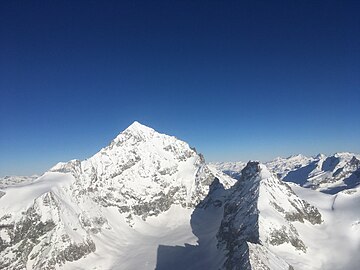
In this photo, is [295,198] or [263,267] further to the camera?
[295,198]

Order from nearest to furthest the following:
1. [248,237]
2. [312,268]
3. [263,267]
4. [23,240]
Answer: [263,267]
[312,268]
[248,237]
[23,240]

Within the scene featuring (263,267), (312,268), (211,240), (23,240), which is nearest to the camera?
(263,267)

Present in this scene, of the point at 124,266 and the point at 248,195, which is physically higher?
the point at 248,195

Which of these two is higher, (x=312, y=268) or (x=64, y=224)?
(x=64, y=224)

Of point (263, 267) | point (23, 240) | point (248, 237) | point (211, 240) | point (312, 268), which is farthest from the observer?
point (211, 240)

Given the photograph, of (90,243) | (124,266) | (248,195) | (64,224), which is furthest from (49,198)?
(248,195)

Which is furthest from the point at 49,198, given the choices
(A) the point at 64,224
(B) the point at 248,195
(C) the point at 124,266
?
(B) the point at 248,195

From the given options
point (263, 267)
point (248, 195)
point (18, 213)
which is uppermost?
point (248, 195)

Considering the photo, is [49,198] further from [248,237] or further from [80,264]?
[248,237]

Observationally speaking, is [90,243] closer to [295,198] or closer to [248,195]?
[248,195]
